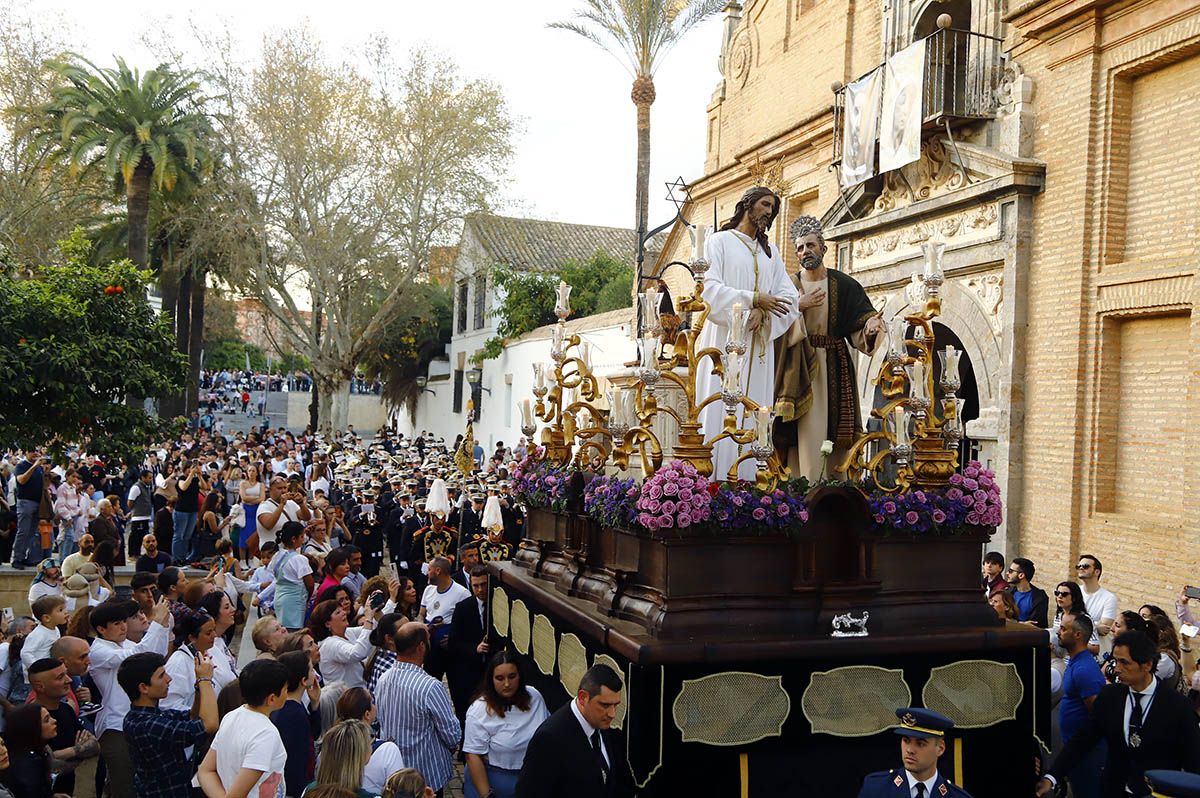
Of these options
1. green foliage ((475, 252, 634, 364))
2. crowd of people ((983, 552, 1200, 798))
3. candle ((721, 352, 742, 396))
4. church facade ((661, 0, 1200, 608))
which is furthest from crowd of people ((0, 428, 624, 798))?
green foliage ((475, 252, 634, 364))

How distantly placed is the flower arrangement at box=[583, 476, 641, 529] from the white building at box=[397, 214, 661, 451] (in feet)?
70.6

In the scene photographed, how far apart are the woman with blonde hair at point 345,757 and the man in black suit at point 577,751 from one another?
74 cm

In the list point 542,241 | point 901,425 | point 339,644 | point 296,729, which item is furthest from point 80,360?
point 542,241

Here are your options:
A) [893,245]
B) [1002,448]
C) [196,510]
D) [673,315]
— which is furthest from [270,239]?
[673,315]

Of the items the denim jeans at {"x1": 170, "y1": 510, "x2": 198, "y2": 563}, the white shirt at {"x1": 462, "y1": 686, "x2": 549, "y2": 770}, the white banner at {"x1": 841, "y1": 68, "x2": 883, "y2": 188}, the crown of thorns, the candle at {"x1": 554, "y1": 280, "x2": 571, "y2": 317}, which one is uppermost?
the white banner at {"x1": 841, "y1": 68, "x2": 883, "y2": 188}

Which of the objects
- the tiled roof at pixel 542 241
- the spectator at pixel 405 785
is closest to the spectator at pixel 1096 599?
the spectator at pixel 405 785

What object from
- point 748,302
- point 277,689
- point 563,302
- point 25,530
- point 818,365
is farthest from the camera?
point 25,530

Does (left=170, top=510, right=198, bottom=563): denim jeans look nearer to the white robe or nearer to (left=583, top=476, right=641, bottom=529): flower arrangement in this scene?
(left=583, top=476, right=641, bottom=529): flower arrangement

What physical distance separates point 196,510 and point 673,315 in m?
11.3

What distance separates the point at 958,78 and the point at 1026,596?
7.82 meters

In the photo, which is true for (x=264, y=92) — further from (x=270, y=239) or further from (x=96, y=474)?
(x=96, y=474)

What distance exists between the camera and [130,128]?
87.1ft

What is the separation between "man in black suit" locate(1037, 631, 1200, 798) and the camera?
533cm

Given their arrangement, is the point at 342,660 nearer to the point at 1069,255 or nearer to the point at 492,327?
the point at 1069,255
